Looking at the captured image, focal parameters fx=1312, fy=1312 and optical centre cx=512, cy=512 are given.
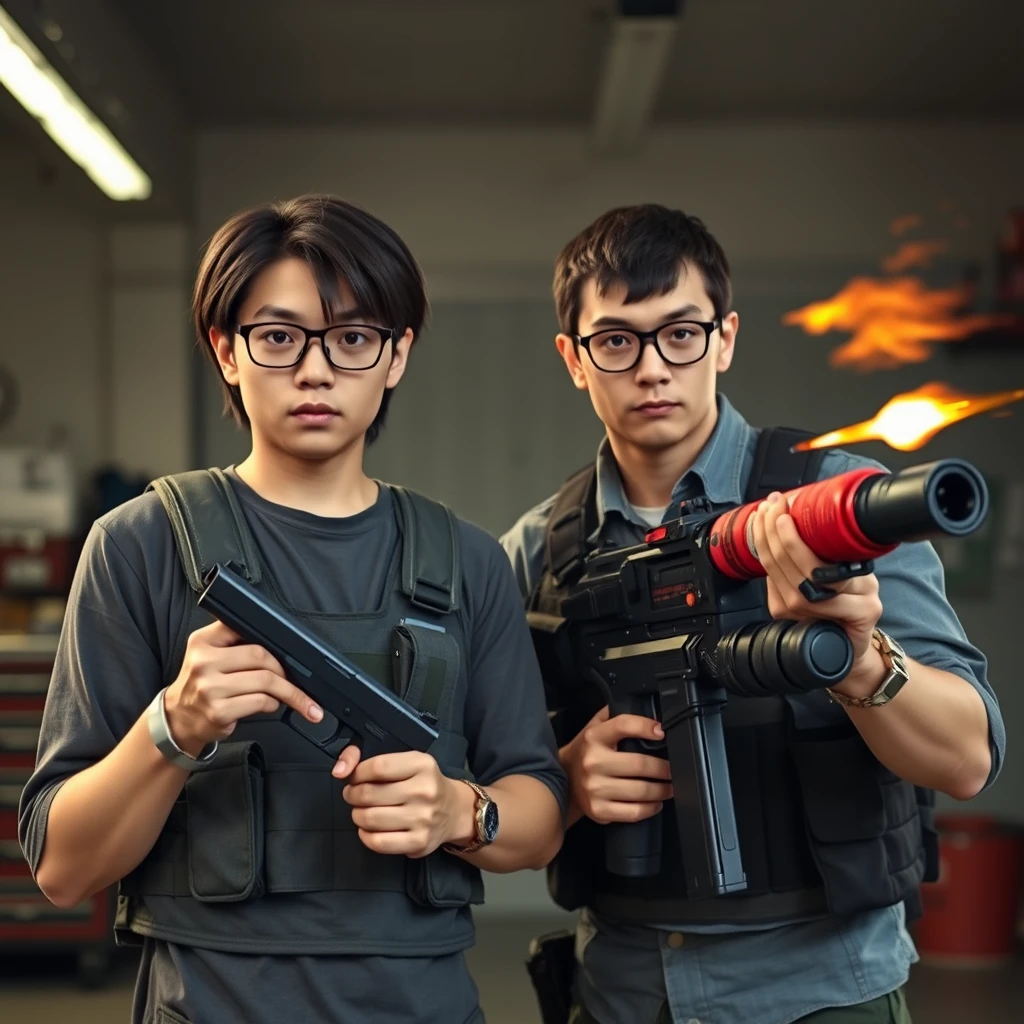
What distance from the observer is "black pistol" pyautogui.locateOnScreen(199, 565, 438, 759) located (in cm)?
128

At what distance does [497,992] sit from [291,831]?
342cm

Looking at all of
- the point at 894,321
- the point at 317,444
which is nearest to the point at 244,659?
the point at 317,444

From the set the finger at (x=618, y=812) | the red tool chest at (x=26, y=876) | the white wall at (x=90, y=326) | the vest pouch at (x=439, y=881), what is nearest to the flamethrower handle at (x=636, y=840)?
the finger at (x=618, y=812)

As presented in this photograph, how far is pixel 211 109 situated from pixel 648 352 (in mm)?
4477

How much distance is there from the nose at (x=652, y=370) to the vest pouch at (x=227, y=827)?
2.37ft

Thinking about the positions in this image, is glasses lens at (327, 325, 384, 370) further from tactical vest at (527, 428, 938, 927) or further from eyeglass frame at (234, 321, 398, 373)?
tactical vest at (527, 428, 938, 927)

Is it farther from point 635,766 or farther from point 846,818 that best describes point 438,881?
point 846,818

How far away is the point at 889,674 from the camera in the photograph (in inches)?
57.0

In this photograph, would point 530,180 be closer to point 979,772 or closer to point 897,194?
point 897,194

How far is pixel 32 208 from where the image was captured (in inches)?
230

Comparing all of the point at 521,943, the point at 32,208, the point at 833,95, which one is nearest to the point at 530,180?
the point at 833,95

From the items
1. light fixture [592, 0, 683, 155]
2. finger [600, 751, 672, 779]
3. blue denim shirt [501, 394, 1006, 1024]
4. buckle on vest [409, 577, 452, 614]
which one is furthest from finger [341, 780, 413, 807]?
light fixture [592, 0, 683, 155]

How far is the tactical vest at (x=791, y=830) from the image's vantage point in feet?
5.33

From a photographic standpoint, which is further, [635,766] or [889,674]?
[635,766]
